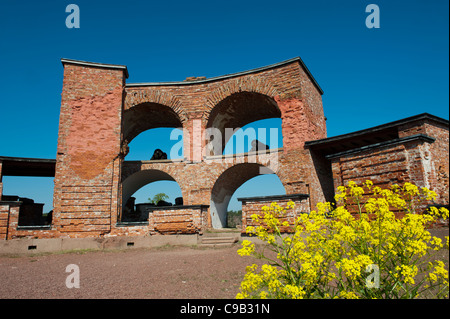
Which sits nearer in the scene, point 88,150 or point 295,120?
point 88,150

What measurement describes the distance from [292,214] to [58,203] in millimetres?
9517

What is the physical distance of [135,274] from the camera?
24.2 feet

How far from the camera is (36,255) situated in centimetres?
1130

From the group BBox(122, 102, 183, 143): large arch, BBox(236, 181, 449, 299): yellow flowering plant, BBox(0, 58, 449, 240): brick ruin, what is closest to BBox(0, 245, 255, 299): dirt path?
BBox(0, 58, 449, 240): brick ruin

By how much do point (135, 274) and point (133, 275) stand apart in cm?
9

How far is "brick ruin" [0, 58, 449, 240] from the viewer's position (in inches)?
406

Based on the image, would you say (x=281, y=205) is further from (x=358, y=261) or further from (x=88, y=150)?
(x=88, y=150)

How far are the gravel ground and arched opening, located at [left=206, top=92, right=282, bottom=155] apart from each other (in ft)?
24.0

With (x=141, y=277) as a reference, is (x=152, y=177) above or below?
above

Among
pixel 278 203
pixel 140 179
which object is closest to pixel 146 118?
pixel 140 179

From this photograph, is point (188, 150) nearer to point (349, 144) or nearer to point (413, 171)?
point (349, 144)

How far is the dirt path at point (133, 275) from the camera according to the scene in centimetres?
595

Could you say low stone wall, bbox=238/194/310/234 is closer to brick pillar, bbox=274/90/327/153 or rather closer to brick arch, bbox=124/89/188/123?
brick pillar, bbox=274/90/327/153
